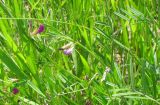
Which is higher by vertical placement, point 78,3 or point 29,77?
point 78,3

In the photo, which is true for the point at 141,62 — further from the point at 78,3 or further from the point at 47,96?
the point at 78,3

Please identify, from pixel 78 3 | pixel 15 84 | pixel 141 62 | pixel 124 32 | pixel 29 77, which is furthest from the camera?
pixel 78 3

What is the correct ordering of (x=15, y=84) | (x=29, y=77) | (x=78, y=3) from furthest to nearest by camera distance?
(x=78, y=3) → (x=29, y=77) → (x=15, y=84)

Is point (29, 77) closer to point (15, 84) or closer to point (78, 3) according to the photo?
point (15, 84)

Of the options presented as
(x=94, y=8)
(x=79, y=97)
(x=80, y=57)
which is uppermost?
(x=94, y=8)

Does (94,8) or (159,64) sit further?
(94,8)

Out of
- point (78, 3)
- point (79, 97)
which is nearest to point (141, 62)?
point (79, 97)

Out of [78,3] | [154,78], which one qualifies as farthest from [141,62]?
[78,3]
